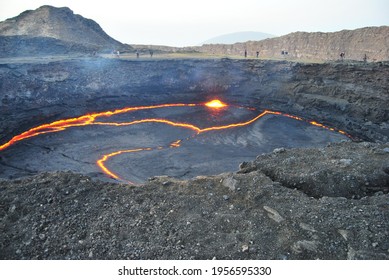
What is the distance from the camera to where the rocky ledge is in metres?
6.79

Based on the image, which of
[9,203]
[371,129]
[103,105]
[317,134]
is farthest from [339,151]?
[103,105]

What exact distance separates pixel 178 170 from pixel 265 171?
331 inches

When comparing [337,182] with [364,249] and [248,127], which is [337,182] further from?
[248,127]

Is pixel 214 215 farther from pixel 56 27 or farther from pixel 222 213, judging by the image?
pixel 56 27

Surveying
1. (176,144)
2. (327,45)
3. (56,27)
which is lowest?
(176,144)

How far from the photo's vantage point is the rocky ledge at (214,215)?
679 centimetres

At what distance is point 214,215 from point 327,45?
53.3m

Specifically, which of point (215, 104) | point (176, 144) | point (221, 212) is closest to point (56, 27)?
point (215, 104)

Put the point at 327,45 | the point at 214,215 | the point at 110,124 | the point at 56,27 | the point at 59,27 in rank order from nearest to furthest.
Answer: the point at 214,215 < the point at 110,124 < the point at 327,45 < the point at 56,27 < the point at 59,27

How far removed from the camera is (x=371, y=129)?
23.8m

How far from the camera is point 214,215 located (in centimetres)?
799

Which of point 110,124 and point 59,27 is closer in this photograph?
point 110,124

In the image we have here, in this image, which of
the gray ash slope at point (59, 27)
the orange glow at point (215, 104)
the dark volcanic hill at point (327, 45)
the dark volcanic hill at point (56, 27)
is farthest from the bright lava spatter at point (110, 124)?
the dark volcanic hill at point (56, 27)

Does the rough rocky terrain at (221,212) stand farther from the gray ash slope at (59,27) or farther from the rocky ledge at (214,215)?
the gray ash slope at (59,27)
